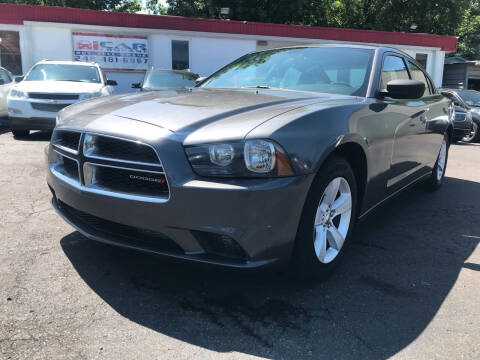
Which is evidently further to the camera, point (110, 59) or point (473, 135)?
point (110, 59)

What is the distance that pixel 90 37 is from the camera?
14688 millimetres

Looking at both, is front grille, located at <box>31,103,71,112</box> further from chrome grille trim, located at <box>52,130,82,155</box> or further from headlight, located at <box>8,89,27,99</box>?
chrome grille trim, located at <box>52,130,82,155</box>

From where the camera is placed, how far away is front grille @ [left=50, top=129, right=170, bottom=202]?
2332mm

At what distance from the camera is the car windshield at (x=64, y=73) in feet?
29.0

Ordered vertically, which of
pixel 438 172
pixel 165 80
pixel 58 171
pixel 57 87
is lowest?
pixel 438 172

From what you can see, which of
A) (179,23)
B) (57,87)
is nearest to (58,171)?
(57,87)

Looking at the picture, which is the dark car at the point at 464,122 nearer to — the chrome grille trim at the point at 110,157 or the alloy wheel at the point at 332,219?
the alloy wheel at the point at 332,219

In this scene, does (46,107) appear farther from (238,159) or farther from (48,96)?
(238,159)

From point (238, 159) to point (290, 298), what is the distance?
3.20 ft

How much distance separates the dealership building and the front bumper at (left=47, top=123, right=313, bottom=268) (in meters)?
13.7

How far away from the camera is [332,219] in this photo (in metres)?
2.91

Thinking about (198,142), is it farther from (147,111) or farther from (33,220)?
(33,220)

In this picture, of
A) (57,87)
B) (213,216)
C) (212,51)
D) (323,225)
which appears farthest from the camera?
(212,51)

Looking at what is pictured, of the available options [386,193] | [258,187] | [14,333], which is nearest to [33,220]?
[14,333]
